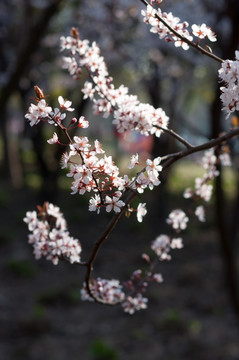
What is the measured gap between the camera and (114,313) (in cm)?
617

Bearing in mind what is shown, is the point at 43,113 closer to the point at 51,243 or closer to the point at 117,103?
the point at 117,103

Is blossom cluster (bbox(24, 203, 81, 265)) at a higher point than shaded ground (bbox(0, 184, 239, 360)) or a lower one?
lower

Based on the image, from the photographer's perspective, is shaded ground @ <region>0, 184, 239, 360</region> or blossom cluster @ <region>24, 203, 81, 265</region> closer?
blossom cluster @ <region>24, 203, 81, 265</region>

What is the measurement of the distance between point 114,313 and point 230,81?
16.9ft

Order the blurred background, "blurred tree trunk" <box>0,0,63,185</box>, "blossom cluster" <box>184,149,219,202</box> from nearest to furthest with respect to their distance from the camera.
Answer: "blossom cluster" <box>184,149,219,202</box>, "blurred tree trunk" <box>0,0,63,185</box>, the blurred background

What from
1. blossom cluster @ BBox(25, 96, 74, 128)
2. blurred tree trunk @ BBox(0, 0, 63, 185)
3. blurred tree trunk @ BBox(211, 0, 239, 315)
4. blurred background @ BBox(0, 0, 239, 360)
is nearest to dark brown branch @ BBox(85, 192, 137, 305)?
blossom cluster @ BBox(25, 96, 74, 128)

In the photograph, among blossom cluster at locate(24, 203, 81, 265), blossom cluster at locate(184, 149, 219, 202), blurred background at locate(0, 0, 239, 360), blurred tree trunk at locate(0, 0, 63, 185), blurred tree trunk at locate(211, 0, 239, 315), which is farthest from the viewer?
blurred background at locate(0, 0, 239, 360)

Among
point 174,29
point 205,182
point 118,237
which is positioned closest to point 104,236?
point 174,29

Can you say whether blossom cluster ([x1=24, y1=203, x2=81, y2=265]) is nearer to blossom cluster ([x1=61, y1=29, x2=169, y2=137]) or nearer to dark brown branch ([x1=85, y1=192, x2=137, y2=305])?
dark brown branch ([x1=85, y1=192, x2=137, y2=305])

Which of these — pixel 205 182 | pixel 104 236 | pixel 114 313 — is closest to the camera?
pixel 104 236

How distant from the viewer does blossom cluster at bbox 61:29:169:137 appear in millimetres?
1769

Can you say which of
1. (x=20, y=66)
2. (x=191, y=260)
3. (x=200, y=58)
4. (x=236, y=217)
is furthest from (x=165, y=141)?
(x=20, y=66)

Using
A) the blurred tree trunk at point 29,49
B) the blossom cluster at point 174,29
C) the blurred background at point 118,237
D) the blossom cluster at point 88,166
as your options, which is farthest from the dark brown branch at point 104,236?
the blurred tree trunk at point 29,49

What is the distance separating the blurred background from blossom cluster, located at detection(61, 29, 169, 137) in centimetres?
35
